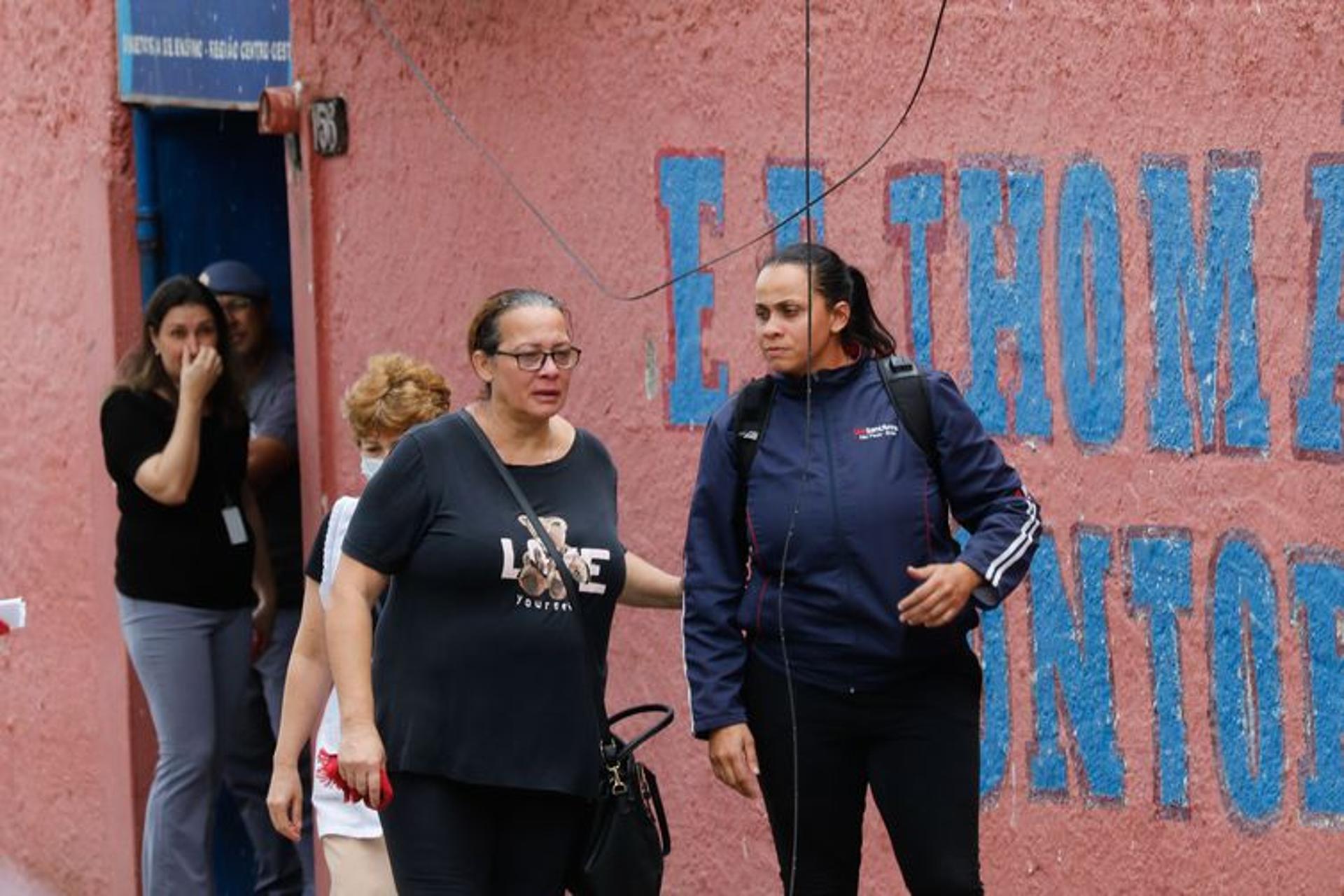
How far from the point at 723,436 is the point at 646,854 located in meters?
0.85

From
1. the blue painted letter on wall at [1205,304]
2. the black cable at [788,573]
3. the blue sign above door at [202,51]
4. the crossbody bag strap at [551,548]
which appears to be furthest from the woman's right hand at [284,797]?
the blue sign above door at [202,51]

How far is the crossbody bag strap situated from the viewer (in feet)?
17.9

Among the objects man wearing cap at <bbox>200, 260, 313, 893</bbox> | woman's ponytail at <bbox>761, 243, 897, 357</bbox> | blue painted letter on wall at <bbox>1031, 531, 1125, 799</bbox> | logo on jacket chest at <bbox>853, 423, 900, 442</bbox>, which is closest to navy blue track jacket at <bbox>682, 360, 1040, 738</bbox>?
logo on jacket chest at <bbox>853, 423, 900, 442</bbox>

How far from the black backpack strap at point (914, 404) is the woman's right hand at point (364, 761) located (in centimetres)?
121

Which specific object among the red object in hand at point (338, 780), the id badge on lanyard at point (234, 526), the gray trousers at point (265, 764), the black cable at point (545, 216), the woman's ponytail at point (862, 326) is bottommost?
the gray trousers at point (265, 764)

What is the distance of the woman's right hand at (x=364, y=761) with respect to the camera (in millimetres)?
5344

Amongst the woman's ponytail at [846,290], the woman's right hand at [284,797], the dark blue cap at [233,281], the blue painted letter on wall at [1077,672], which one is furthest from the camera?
the dark blue cap at [233,281]

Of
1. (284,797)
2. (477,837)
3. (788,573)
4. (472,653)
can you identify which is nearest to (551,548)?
(472,653)

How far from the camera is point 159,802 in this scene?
26.3 ft

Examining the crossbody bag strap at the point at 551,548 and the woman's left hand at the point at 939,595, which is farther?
the crossbody bag strap at the point at 551,548

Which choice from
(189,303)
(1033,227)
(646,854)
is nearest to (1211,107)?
(1033,227)

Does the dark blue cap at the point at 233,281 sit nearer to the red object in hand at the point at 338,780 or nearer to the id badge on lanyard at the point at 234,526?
the id badge on lanyard at the point at 234,526

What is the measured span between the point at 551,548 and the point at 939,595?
0.76 metres

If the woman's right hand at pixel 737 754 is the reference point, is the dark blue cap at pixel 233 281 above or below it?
above
